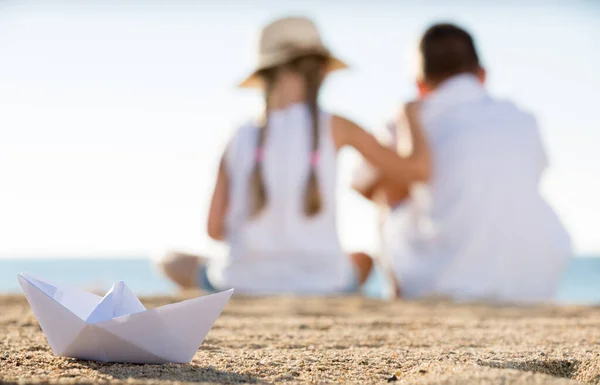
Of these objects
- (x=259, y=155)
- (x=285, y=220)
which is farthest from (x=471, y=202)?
(x=259, y=155)

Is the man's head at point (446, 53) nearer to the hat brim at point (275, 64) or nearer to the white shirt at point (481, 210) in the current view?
the white shirt at point (481, 210)

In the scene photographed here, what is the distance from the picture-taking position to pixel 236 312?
2447 mm

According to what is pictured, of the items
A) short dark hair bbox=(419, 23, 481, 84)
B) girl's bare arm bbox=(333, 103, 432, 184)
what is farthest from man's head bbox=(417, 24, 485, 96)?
girl's bare arm bbox=(333, 103, 432, 184)

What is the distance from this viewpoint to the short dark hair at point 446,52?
12.6 feet

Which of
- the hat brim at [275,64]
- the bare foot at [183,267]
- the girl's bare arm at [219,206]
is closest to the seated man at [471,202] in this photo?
the hat brim at [275,64]

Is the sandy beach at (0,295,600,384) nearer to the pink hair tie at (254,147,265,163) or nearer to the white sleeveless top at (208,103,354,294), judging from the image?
the white sleeveless top at (208,103,354,294)

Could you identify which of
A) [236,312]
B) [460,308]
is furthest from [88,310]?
[460,308]

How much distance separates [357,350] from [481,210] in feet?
7.27

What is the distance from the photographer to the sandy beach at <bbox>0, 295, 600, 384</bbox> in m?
1.22

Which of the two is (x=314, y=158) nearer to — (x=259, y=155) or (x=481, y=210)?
(x=259, y=155)

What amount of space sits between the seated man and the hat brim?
0.45 metres

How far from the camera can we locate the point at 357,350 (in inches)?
63.2

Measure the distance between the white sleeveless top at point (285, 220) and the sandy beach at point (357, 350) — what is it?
863mm

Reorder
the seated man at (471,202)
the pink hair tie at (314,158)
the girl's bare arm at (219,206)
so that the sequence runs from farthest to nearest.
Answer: the seated man at (471,202) → the girl's bare arm at (219,206) → the pink hair tie at (314,158)
